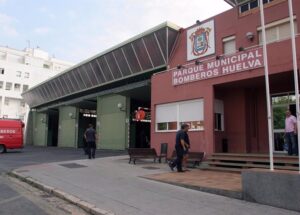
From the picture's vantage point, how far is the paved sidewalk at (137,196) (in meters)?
6.93

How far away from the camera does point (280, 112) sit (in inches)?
563

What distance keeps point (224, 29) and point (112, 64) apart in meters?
11.3

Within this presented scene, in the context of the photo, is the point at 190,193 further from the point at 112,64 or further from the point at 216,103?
the point at 112,64

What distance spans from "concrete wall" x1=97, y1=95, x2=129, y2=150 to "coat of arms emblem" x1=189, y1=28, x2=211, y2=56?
964 cm

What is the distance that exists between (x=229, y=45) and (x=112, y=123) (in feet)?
44.5

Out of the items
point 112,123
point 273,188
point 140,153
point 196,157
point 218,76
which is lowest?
point 273,188

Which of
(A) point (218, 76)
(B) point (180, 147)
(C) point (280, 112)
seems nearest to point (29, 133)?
(A) point (218, 76)

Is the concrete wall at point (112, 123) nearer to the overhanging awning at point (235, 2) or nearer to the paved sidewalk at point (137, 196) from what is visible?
the overhanging awning at point (235, 2)

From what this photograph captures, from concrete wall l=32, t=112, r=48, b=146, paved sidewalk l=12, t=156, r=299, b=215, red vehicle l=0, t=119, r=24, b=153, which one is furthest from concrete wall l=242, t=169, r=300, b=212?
concrete wall l=32, t=112, r=48, b=146

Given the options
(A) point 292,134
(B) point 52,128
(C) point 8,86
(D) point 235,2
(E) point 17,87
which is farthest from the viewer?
(E) point 17,87

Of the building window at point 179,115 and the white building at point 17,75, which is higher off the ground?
the white building at point 17,75

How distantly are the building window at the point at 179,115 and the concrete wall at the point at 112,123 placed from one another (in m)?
8.78

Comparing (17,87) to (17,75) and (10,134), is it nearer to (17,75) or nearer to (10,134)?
(17,75)

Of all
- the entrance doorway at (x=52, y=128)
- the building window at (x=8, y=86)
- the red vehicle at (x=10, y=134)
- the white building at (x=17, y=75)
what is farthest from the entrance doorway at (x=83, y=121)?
the building window at (x=8, y=86)
